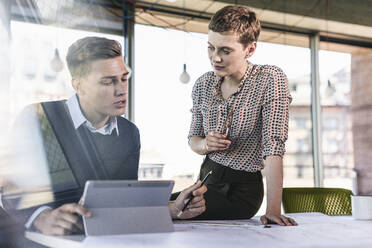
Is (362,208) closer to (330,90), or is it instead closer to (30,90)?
(30,90)

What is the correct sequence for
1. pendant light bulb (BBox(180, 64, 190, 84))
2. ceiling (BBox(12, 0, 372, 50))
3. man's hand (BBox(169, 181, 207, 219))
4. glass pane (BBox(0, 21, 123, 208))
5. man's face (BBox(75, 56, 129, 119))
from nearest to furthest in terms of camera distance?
1. glass pane (BBox(0, 21, 123, 208))
2. man's face (BBox(75, 56, 129, 119))
3. man's hand (BBox(169, 181, 207, 219))
4. pendant light bulb (BBox(180, 64, 190, 84))
5. ceiling (BBox(12, 0, 372, 50))

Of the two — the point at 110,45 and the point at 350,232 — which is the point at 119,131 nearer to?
the point at 110,45

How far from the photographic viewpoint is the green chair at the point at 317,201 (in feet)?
6.40

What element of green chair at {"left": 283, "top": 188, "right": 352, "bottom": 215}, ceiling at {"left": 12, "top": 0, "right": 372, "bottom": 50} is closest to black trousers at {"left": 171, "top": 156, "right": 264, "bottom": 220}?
green chair at {"left": 283, "top": 188, "right": 352, "bottom": 215}

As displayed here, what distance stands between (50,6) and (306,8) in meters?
4.41

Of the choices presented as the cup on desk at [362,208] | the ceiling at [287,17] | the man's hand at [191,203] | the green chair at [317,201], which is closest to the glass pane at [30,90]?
the man's hand at [191,203]

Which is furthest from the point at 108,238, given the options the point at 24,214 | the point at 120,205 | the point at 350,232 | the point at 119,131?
the point at 350,232

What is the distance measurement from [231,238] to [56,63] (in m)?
0.53

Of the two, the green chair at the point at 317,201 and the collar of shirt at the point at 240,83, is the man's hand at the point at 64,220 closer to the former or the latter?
the collar of shirt at the point at 240,83

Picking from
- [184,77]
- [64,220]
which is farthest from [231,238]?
[184,77]

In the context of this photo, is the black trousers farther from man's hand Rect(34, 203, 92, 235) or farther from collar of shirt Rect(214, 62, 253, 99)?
man's hand Rect(34, 203, 92, 235)

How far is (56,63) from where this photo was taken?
0.99m

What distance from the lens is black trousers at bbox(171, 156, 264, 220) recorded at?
128cm

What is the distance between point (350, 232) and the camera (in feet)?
3.04
